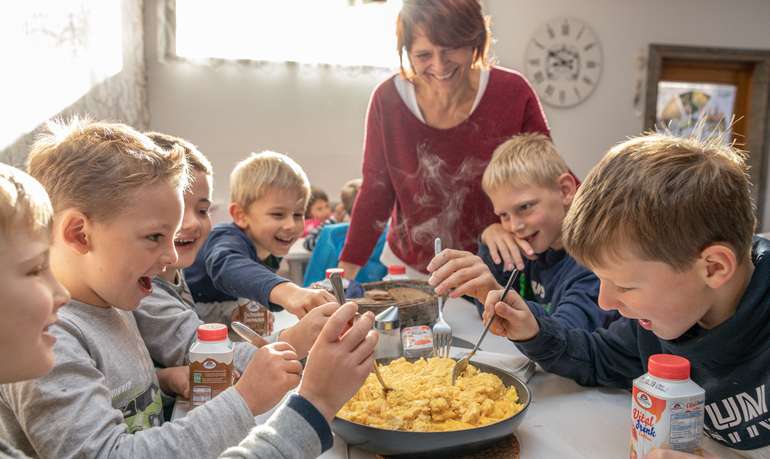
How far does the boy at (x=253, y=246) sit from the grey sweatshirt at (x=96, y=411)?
0.57 m

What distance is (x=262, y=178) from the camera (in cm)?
221

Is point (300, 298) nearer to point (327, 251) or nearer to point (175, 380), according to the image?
point (175, 380)

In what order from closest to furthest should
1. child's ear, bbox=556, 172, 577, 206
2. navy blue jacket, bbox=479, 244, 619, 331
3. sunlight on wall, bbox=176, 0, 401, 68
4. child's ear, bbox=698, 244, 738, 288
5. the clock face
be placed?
1. child's ear, bbox=698, 244, 738, 288
2. navy blue jacket, bbox=479, 244, 619, 331
3. child's ear, bbox=556, 172, 577, 206
4. sunlight on wall, bbox=176, 0, 401, 68
5. the clock face

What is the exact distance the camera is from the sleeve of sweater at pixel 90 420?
0.89 m

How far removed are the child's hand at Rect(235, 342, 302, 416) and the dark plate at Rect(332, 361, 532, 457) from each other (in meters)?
0.11

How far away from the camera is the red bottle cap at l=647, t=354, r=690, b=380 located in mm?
877

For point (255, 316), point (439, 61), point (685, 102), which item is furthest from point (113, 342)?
point (685, 102)

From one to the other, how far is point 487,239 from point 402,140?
637mm

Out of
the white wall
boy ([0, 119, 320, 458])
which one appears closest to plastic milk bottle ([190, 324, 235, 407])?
boy ([0, 119, 320, 458])

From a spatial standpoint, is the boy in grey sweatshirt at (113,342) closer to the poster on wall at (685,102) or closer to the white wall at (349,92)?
the white wall at (349,92)

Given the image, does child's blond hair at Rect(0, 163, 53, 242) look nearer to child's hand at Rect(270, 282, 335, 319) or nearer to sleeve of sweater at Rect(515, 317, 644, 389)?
child's hand at Rect(270, 282, 335, 319)

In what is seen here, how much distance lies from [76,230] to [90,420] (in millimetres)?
339

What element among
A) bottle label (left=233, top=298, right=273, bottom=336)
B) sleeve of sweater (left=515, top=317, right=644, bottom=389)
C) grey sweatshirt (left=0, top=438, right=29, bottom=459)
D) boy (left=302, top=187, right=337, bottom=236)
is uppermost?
grey sweatshirt (left=0, top=438, right=29, bottom=459)

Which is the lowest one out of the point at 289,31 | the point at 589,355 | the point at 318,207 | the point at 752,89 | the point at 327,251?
the point at 318,207
